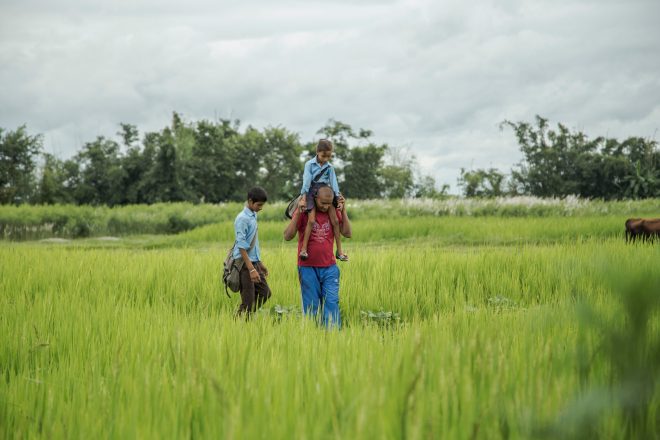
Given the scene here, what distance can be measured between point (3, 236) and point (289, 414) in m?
20.4

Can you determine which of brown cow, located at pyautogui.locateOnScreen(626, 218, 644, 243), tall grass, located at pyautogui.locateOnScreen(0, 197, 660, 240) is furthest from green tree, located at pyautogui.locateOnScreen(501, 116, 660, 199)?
brown cow, located at pyautogui.locateOnScreen(626, 218, 644, 243)

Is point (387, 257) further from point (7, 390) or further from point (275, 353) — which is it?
point (7, 390)

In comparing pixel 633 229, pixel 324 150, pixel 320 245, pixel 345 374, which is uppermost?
pixel 324 150

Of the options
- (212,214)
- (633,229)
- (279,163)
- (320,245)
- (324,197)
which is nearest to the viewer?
(324,197)

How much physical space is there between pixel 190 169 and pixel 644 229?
32174 mm

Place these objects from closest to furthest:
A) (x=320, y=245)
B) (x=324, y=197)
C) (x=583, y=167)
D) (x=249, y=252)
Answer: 1. (x=324, y=197)
2. (x=320, y=245)
3. (x=249, y=252)
4. (x=583, y=167)

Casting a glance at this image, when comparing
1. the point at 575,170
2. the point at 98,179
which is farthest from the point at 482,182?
the point at 98,179

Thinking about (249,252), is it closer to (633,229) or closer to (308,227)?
(308,227)

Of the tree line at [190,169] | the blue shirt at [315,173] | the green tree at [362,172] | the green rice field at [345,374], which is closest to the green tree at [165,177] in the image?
the tree line at [190,169]

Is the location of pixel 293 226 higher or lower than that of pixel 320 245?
higher

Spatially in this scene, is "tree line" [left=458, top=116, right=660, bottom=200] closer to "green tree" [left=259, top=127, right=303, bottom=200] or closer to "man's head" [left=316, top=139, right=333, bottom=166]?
"green tree" [left=259, top=127, right=303, bottom=200]

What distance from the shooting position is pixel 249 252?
17.5 ft

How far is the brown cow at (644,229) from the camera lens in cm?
1030

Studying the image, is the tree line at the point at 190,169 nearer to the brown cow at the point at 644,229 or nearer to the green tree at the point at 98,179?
the green tree at the point at 98,179
